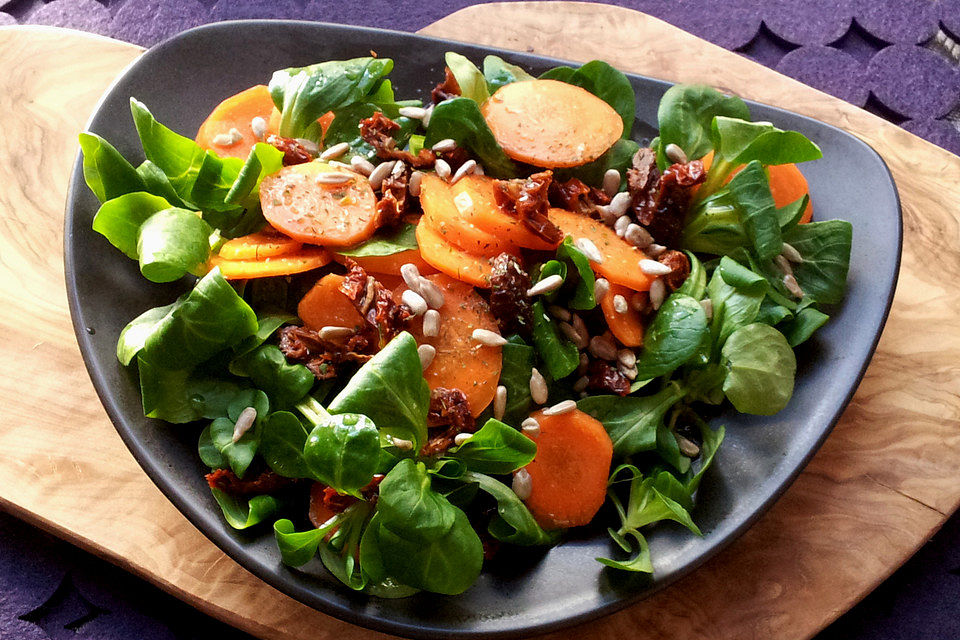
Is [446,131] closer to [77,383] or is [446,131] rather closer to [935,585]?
[77,383]

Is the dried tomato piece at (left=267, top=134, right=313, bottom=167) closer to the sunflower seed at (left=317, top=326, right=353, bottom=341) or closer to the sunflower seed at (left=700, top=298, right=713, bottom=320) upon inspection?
the sunflower seed at (left=317, top=326, right=353, bottom=341)

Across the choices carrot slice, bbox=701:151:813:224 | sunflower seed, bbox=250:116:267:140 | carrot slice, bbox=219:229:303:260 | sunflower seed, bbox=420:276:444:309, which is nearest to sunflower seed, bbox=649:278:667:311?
carrot slice, bbox=701:151:813:224

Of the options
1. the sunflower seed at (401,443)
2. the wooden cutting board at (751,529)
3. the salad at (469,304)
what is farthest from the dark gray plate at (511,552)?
the sunflower seed at (401,443)

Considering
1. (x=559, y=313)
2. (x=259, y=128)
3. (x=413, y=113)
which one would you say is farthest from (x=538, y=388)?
(x=259, y=128)

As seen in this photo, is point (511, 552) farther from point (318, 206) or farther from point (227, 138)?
point (227, 138)

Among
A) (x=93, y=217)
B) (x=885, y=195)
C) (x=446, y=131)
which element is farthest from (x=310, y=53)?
(x=885, y=195)
